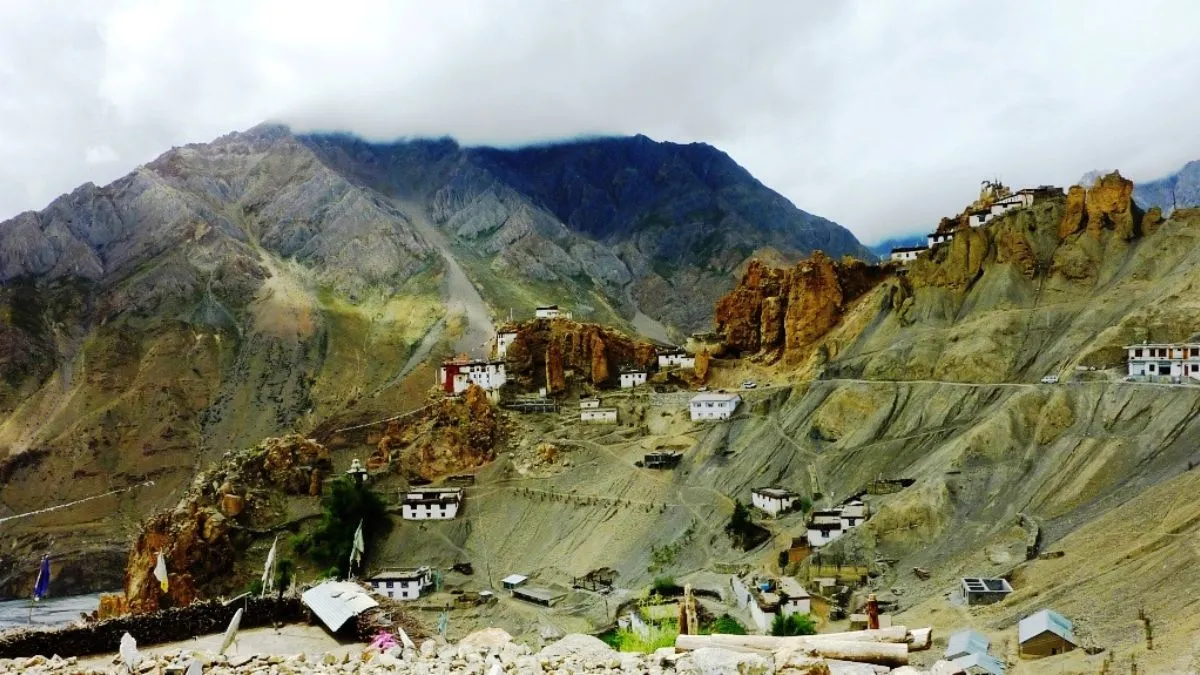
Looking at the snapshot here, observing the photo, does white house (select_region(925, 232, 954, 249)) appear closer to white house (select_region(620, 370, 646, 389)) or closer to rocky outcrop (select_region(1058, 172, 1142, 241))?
rocky outcrop (select_region(1058, 172, 1142, 241))

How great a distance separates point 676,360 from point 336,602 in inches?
3095

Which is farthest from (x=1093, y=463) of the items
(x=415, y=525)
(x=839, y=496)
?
(x=415, y=525)

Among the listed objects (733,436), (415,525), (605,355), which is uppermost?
(605,355)

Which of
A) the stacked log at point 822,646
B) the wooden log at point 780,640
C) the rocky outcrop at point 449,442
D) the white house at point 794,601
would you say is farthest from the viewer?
the rocky outcrop at point 449,442

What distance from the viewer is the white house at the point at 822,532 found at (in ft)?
178

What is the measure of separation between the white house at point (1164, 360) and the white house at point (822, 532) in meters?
21.9

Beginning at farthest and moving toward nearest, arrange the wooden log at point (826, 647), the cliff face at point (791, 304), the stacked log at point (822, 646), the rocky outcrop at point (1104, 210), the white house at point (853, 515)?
1. the cliff face at point (791, 304)
2. the rocky outcrop at point (1104, 210)
3. the white house at point (853, 515)
4. the wooden log at point (826, 647)
5. the stacked log at point (822, 646)

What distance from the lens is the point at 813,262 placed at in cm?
9200

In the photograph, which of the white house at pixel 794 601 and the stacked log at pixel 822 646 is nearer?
the stacked log at pixel 822 646

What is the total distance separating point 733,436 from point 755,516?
13.3 meters

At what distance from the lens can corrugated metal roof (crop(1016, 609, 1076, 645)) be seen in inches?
1176

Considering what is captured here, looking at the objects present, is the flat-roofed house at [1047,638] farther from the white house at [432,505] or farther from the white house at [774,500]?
the white house at [432,505]

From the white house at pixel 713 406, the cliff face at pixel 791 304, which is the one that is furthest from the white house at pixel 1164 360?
the white house at pixel 713 406

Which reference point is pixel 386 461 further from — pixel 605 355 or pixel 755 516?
pixel 755 516
